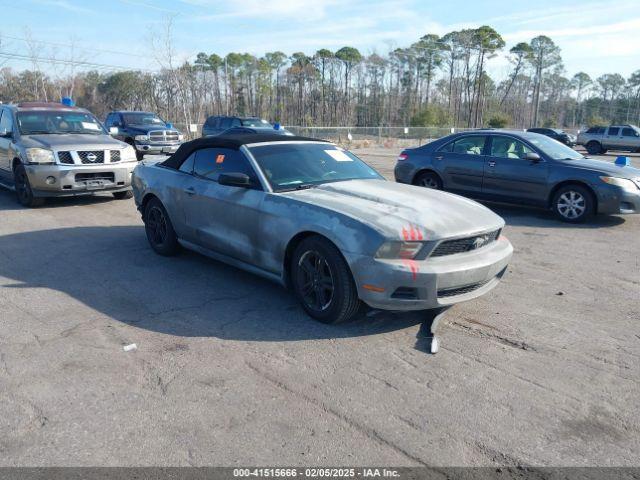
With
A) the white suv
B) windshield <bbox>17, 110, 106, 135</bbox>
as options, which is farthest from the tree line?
windshield <bbox>17, 110, 106, 135</bbox>

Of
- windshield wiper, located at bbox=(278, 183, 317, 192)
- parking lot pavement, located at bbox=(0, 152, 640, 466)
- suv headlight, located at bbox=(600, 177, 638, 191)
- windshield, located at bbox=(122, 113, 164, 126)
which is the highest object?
windshield, located at bbox=(122, 113, 164, 126)

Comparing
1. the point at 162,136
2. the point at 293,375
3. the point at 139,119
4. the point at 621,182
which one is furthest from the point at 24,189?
the point at 139,119

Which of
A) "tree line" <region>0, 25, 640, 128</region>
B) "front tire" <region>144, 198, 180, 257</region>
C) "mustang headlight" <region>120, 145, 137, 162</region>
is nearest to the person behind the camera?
"front tire" <region>144, 198, 180, 257</region>

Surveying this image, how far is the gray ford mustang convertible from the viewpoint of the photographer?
13.5 feet

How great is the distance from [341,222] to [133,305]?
214 cm

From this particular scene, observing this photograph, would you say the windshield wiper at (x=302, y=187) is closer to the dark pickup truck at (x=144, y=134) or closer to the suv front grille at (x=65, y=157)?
the suv front grille at (x=65, y=157)

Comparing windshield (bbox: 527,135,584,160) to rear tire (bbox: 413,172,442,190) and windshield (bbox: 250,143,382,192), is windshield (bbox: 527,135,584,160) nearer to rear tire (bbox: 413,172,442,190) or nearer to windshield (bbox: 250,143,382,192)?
rear tire (bbox: 413,172,442,190)

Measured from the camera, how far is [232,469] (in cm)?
271

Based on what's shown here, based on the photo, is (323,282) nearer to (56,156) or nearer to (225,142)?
(225,142)

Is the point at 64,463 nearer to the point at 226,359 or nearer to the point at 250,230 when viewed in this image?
the point at 226,359

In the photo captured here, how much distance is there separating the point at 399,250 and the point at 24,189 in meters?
8.16

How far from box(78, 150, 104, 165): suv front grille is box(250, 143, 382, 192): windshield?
542cm

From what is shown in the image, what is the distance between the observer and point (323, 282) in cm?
443

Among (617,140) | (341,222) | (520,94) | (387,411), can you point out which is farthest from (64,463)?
(520,94)
